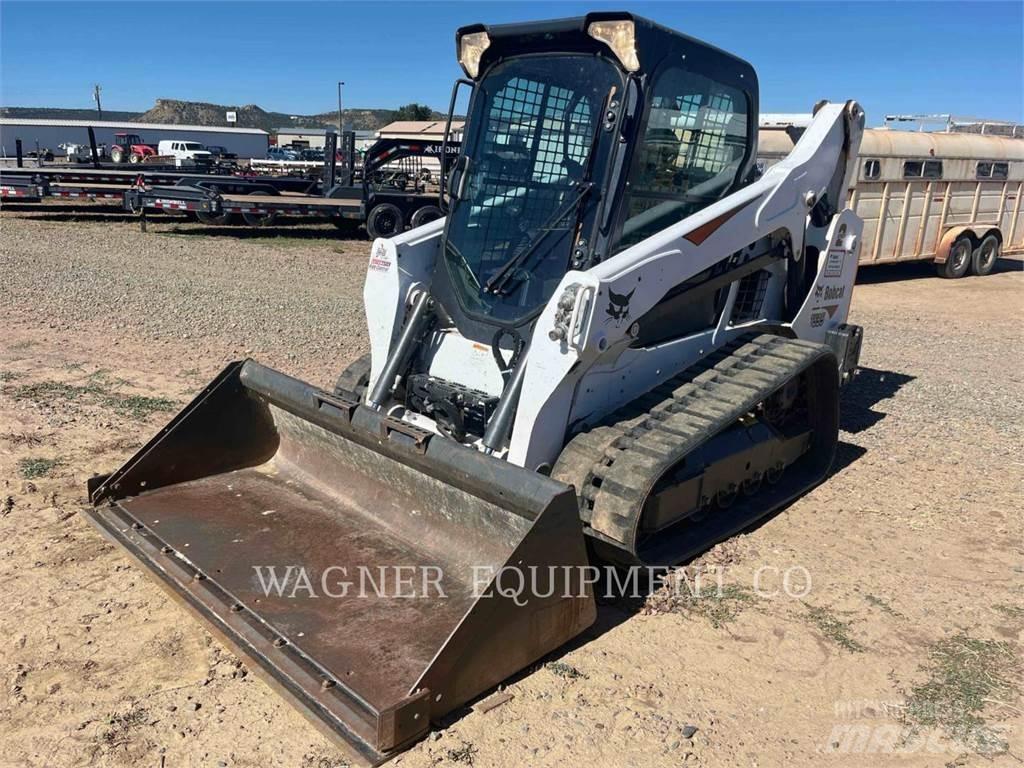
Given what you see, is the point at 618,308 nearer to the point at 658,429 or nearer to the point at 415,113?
the point at 658,429

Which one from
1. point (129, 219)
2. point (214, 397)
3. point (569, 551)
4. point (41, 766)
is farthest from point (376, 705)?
point (129, 219)

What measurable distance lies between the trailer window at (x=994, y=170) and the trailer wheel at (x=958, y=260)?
3.67 feet

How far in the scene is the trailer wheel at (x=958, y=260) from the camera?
1520 centimetres

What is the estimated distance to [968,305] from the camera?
514 inches

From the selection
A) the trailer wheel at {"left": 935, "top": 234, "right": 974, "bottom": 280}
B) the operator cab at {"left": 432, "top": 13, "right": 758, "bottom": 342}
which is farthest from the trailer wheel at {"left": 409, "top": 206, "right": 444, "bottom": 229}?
the operator cab at {"left": 432, "top": 13, "right": 758, "bottom": 342}

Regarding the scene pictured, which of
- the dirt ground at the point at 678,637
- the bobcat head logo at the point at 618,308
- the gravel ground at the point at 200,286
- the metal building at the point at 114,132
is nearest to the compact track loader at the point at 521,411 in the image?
the bobcat head logo at the point at 618,308

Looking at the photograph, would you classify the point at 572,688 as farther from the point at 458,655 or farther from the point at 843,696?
the point at 843,696

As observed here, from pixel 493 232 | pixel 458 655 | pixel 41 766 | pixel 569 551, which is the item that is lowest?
pixel 41 766

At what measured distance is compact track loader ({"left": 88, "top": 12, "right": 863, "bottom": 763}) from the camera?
3.28 metres

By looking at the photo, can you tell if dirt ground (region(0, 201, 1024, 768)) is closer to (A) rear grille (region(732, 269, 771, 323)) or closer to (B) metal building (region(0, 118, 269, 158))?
(A) rear grille (region(732, 269, 771, 323))

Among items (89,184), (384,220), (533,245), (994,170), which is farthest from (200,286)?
(994,170)

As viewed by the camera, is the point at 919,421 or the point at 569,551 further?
the point at 919,421

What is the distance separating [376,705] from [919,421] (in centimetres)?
551
